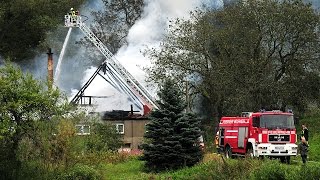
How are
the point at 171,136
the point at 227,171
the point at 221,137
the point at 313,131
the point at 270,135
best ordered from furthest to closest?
the point at 313,131 < the point at 221,137 < the point at 171,136 < the point at 270,135 < the point at 227,171

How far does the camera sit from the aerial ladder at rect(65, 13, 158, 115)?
167 ft

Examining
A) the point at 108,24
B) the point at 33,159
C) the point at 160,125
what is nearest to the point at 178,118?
the point at 160,125

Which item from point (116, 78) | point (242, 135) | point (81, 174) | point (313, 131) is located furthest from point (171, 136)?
point (116, 78)

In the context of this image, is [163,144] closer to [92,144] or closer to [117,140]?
[92,144]

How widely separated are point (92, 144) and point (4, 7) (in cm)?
2480

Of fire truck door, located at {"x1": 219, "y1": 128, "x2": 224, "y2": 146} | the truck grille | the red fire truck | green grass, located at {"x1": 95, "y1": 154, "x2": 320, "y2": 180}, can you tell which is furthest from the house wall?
the truck grille

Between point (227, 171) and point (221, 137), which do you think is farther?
point (221, 137)

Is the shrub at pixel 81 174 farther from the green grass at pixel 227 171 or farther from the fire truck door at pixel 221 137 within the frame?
the fire truck door at pixel 221 137

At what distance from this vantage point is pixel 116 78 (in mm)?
53125

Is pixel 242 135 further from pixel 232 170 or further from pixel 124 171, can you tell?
pixel 124 171

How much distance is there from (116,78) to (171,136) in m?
20.9

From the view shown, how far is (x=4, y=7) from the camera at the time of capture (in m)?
56.0

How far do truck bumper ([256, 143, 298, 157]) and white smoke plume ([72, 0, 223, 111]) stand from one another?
22.6 metres

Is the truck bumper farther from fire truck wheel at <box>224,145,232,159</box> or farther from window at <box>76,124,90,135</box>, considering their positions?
window at <box>76,124,90,135</box>
